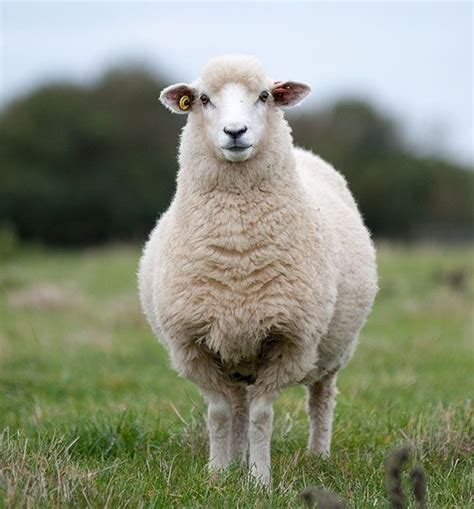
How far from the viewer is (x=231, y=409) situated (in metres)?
5.82

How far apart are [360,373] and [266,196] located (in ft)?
14.4

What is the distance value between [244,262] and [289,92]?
1072mm

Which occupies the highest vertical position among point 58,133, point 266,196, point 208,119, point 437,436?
point 208,119

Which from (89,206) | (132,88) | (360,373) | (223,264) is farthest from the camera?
(132,88)

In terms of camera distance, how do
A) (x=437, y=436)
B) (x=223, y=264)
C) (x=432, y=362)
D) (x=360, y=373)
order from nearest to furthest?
(x=223, y=264) < (x=437, y=436) < (x=360, y=373) < (x=432, y=362)

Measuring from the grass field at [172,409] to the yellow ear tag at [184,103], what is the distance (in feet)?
5.89

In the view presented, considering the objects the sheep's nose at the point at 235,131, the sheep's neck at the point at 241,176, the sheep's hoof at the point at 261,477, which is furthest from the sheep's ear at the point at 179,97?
the sheep's hoof at the point at 261,477

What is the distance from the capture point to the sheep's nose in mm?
5160

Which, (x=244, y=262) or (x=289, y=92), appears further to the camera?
(x=289, y=92)

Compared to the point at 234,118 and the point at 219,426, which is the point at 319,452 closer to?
the point at 219,426

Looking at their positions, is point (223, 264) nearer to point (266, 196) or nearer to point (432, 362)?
point (266, 196)

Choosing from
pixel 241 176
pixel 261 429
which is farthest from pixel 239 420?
pixel 241 176

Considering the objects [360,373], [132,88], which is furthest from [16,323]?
[132,88]

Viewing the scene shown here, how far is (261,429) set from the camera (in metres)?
5.43
